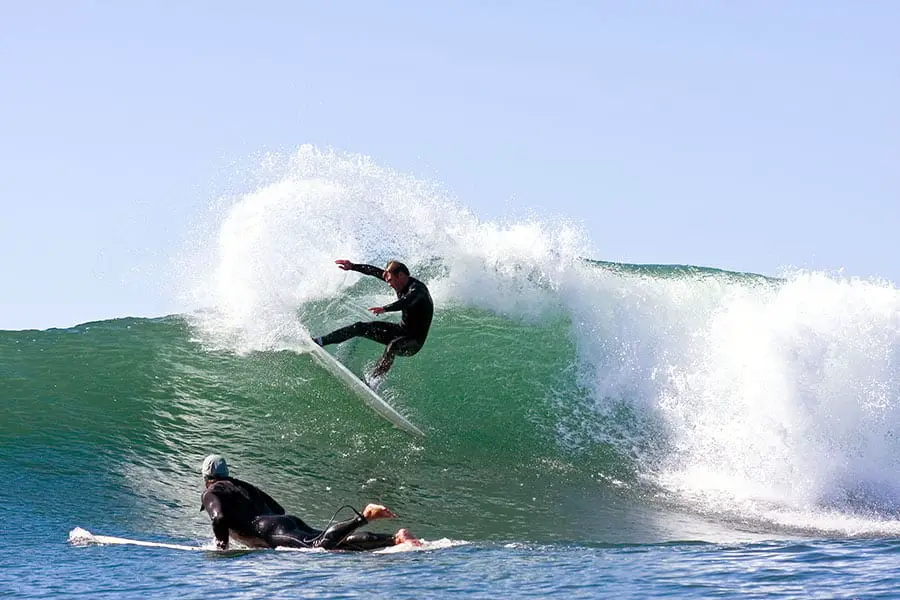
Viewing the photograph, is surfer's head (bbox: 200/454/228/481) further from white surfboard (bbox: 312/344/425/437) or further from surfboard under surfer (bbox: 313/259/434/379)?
white surfboard (bbox: 312/344/425/437)

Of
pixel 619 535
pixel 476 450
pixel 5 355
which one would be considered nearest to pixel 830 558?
pixel 619 535

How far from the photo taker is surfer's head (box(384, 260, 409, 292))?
11.4m

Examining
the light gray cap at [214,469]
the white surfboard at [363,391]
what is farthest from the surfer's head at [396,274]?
the light gray cap at [214,469]

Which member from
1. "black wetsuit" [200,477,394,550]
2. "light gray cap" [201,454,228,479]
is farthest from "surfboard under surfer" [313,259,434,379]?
"black wetsuit" [200,477,394,550]

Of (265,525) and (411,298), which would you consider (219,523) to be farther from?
(411,298)

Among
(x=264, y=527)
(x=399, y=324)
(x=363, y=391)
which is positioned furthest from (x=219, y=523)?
(x=399, y=324)

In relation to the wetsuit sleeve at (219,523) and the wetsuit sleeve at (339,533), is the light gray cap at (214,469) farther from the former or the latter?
the wetsuit sleeve at (339,533)

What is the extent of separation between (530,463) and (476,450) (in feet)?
1.86

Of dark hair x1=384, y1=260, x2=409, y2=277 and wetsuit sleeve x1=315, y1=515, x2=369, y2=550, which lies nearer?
wetsuit sleeve x1=315, y1=515, x2=369, y2=550

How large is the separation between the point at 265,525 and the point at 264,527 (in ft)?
0.05

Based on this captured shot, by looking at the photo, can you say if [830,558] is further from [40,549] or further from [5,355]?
[5,355]

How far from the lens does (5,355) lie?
531 inches

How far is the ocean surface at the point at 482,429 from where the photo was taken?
714 cm

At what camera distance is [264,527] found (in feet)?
25.6
